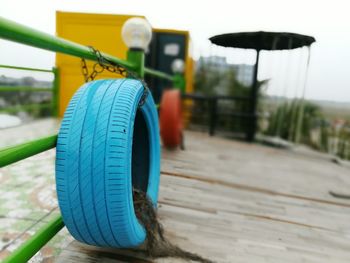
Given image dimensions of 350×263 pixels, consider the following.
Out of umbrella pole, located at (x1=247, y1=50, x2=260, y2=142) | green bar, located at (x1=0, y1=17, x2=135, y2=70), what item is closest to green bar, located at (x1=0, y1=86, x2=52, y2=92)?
green bar, located at (x1=0, y1=17, x2=135, y2=70)

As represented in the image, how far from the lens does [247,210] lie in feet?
6.15

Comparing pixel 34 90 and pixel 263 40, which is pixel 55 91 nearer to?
pixel 34 90

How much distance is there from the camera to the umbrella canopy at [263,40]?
3.94 meters

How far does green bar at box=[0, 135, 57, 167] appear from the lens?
738 millimetres

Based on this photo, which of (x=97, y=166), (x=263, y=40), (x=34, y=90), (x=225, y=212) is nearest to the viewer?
(x=97, y=166)

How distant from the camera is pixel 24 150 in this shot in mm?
814

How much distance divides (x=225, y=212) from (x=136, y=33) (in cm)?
119

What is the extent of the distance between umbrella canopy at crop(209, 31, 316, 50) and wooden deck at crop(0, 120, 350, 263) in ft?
5.79

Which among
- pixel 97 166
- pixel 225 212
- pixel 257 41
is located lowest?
pixel 225 212

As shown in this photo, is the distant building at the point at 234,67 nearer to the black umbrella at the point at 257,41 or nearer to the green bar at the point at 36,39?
the black umbrella at the point at 257,41

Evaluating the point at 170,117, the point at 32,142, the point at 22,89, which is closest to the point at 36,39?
the point at 32,142

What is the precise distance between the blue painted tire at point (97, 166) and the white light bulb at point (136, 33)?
3.00ft

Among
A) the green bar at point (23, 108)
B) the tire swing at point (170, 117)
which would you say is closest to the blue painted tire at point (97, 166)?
the tire swing at point (170, 117)

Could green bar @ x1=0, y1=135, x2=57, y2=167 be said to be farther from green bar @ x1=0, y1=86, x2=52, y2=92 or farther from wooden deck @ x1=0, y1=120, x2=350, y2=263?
green bar @ x1=0, y1=86, x2=52, y2=92
